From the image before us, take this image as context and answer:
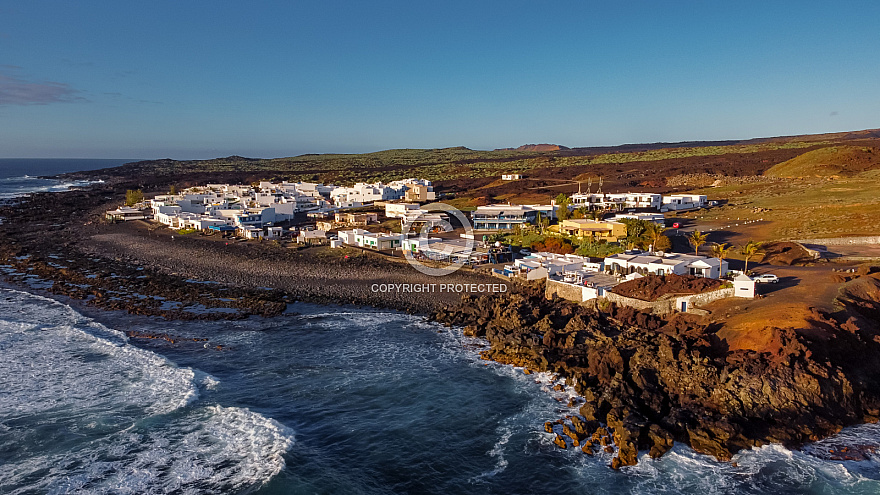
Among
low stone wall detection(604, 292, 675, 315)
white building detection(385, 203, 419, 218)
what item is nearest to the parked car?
low stone wall detection(604, 292, 675, 315)

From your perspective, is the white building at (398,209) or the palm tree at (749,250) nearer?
the palm tree at (749,250)

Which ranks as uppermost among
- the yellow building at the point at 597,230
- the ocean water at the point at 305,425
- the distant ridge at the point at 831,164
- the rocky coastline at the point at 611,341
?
the distant ridge at the point at 831,164

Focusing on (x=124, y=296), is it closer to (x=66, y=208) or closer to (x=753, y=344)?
(x=753, y=344)

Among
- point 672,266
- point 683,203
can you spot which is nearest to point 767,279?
point 672,266

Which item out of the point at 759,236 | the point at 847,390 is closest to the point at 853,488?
the point at 847,390

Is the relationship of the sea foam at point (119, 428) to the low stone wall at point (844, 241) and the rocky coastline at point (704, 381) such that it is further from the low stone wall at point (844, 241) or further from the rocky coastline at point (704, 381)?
the low stone wall at point (844, 241)

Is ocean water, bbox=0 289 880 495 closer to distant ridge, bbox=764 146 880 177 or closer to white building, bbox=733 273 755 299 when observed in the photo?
white building, bbox=733 273 755 299

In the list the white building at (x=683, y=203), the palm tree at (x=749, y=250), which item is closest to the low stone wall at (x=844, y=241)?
the palm tree at (x=749, y=250)
